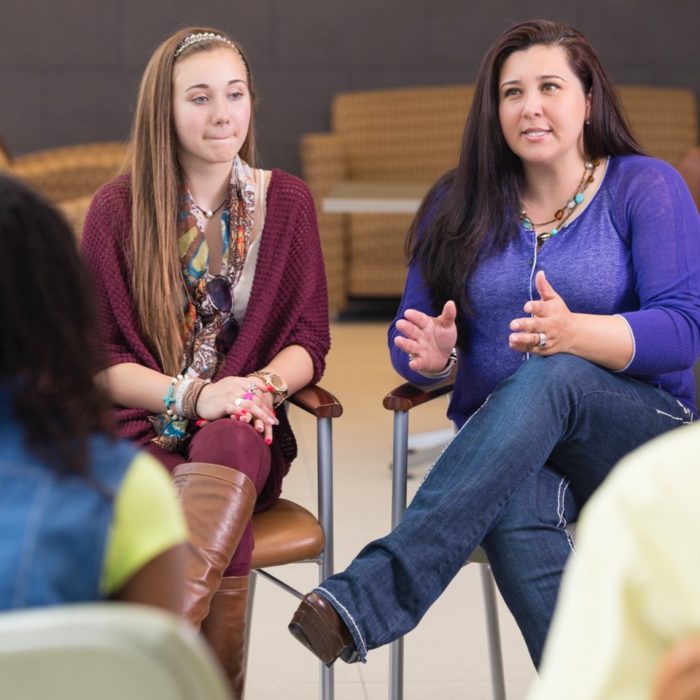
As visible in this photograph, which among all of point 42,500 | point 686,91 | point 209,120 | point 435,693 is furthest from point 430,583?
point 686,91

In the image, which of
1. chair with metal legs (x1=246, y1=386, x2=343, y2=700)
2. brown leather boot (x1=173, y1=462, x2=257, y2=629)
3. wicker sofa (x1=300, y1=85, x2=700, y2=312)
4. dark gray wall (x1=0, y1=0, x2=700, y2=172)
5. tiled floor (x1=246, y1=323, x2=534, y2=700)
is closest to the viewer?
brown leather boot (x1=173, y1=462, x2=257, y2=629)

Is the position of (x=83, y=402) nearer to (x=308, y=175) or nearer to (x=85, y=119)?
(x=308, y=175)

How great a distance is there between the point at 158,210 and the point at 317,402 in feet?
1.38

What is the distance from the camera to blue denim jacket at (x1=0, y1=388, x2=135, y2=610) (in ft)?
3.12

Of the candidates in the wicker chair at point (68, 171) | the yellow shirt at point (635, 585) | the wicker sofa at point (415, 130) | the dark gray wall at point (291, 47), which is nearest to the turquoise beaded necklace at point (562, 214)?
the yellow shirt at point (635, 585)

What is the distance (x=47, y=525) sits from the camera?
959 mm

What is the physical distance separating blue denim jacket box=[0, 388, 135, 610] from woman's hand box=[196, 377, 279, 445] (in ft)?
3.67

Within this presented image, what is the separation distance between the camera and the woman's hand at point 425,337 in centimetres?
222

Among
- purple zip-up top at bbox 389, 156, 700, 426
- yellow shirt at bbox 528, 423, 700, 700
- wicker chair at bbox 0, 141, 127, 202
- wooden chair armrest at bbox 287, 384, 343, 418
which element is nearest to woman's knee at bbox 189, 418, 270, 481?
wooden chair armrest at bbox 287, 384, 343, 418

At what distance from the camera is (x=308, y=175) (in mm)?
6180

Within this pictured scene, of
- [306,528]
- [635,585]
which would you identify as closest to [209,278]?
[306,528]

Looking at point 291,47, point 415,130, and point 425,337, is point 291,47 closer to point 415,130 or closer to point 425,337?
point 415,130

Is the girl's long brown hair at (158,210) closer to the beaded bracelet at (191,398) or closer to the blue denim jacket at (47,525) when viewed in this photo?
the beaded bracelet at (191,398)

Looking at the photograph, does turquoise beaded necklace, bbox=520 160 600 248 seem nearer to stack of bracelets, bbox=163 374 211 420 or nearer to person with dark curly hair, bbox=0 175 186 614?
stack of bracelets, bbox=163 374 211 420
